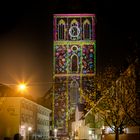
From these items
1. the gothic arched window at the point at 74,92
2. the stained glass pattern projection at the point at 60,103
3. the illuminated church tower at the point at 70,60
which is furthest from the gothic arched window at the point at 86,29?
the stained glass pattern projection at the point at 60,103

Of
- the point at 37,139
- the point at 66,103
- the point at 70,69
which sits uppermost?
the point at 70,69

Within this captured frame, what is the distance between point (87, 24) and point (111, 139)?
8539 centimetres

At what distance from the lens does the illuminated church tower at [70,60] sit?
129 metres

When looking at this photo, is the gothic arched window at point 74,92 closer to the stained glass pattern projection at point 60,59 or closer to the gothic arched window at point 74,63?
the gothic arched window at point 74,63

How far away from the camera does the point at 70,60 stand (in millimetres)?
133500

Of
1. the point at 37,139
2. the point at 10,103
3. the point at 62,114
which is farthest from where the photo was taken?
the point at 62,114

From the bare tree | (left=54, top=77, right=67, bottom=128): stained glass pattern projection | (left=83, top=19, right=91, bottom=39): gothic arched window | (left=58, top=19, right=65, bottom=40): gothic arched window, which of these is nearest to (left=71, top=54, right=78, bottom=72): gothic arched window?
(left=54, top=77, right=67, bottom=128): stained glass pattern projection

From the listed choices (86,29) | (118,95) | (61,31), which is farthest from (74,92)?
(118,95)

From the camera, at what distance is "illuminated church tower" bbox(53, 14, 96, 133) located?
423ft

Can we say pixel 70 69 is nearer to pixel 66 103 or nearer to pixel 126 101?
pixel 66 103

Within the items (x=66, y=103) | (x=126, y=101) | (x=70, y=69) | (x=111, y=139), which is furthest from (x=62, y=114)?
(x=126, y=101)

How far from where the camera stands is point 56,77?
13012 centimetres

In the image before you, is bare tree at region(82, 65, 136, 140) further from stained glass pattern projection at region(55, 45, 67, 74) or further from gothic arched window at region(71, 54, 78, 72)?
gothic arched window at region(71, 54, 78, 72)

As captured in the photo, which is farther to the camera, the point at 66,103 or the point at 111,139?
the point at 66,103
